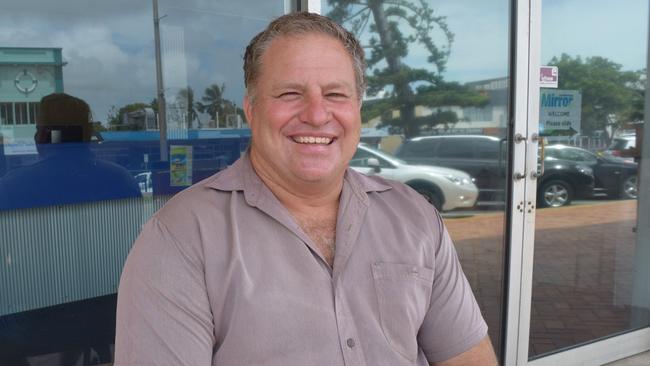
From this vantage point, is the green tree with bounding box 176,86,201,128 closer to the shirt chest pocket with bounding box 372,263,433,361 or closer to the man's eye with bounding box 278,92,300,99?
the man's eye with bounding box 278,92,300,99

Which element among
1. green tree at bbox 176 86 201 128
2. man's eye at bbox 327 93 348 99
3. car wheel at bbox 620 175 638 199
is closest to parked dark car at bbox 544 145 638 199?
car wheel at bbox 620 175 638 199

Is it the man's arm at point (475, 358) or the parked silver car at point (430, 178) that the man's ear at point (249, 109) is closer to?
the man's arm at point (475, 358)

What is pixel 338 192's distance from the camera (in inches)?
61.1

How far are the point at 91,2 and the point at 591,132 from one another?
2941 mm

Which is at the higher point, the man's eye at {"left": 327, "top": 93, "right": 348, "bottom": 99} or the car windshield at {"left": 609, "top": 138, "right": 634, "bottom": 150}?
the man's eye at {"left": 327, "top": 93, "right": 348, "bottom": 99}

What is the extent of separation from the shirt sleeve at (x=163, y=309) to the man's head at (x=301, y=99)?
0.34 metres

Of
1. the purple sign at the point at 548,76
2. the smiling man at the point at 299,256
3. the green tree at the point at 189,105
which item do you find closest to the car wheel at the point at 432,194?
the purple sign at the point at 548,76

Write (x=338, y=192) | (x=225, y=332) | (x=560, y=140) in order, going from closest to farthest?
(x=225, y=332) < (x=338, y=192) < (x=560, y=140)

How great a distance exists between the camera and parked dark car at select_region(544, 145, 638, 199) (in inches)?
144

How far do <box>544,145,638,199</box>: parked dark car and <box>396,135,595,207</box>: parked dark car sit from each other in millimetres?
41

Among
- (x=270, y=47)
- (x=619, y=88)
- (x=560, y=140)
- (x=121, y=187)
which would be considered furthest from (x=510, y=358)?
(x=270, y=47)

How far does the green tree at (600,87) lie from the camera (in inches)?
138

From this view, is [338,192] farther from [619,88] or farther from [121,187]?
[619,88]

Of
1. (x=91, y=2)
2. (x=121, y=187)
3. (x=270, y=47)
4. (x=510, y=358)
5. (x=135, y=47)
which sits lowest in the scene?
(x=510, y=358)
